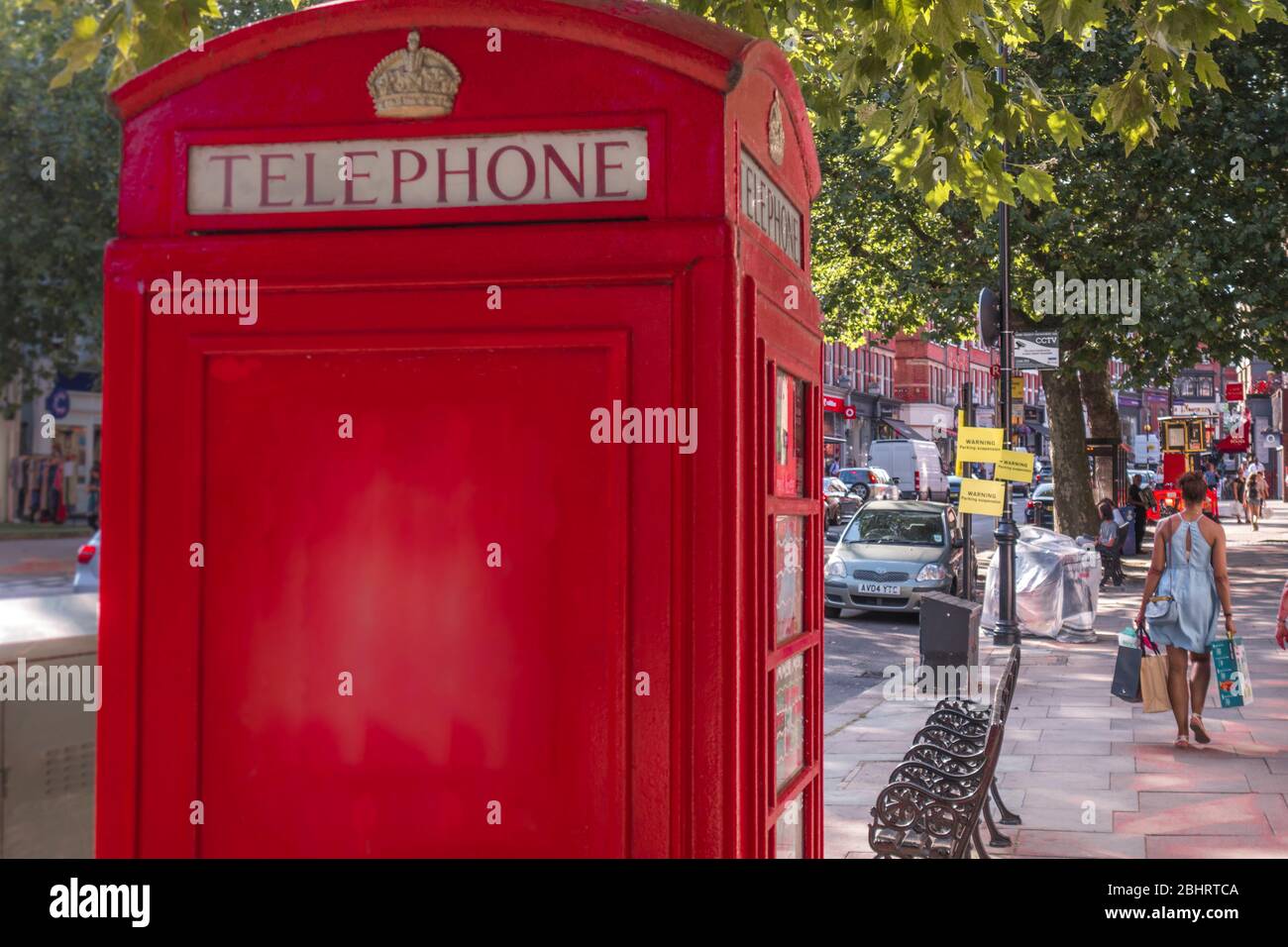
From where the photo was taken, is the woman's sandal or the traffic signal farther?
the traffic signal

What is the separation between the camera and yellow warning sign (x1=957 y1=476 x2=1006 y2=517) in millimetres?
13797

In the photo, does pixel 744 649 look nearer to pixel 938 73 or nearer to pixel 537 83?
pixel 537 83

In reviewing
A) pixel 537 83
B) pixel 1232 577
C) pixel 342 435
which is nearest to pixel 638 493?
pixel 342 435

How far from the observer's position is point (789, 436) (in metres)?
3.03

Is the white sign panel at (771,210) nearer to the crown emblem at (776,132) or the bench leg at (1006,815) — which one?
the crown emblem at (776,132)

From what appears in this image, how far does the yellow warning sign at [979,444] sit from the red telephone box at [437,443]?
467 inches

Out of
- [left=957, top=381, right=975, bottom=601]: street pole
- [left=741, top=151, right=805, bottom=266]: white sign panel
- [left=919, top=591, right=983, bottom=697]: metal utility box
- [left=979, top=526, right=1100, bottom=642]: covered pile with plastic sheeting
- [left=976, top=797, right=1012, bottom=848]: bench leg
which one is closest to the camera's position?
[left=741, top=151, right=805, bottom=266]: white sign panel

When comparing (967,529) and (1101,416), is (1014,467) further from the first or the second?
(1101,416)

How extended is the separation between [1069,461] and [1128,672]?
57.5 feet

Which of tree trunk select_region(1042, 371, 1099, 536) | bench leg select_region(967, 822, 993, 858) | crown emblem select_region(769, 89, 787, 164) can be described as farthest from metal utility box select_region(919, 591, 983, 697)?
tree trunk select_region(1042, 371, 1099, 536)

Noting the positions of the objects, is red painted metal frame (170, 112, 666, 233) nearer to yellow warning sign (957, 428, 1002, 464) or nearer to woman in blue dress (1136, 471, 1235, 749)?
woman in blue dress (1136, 471, 1235, 749)

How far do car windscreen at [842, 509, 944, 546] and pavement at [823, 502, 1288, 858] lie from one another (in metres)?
4.22

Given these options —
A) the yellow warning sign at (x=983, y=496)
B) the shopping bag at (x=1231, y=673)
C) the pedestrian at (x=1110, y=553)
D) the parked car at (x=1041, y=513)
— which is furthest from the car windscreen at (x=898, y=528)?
the parked car at (x=1041, y=513)
